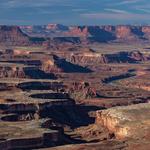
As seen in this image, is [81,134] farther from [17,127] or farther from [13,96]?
[13,96]

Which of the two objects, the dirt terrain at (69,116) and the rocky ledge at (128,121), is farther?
the rocky ledge at (128,121)

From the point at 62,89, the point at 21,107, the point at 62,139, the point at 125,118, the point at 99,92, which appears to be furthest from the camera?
the point at 99,92

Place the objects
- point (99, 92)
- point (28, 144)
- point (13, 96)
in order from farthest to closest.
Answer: point (99, 92) → point (13, 96) → point (28, 144)

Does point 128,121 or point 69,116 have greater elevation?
point 128,121

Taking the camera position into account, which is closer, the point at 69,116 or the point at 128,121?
the point at 128,121

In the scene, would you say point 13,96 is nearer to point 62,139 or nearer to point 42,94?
point 42,94

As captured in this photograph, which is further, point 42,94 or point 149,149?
point 42,94

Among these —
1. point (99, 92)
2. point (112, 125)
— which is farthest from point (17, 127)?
point (99, 92)

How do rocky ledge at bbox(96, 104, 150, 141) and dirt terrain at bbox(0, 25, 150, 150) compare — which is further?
rocky ledge at bbox(96, 104, 150, 141)

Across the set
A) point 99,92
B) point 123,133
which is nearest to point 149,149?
point 123,133
